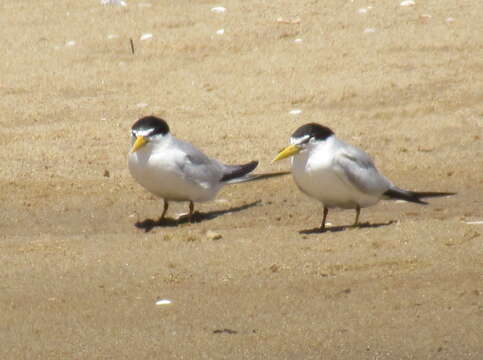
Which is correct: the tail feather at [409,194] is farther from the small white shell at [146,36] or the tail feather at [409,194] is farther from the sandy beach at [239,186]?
→ the small white shell at [146,36]

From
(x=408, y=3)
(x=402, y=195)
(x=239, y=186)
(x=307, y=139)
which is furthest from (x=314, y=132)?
(x=408, y=3)

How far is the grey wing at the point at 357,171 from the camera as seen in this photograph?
735 centimetres

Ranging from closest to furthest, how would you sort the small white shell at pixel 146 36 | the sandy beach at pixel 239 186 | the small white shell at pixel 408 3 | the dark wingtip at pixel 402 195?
the sandy beach at pixel 239 186 → the dark wingtip at pixel 402 195 → the small white shell at pixel 146 36 → the small white shell at pixel 408 3

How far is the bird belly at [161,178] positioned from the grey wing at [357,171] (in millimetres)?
1015

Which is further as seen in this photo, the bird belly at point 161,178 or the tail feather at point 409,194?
the bird belly at point 161,178

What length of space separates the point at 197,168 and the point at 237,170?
1.42 ft

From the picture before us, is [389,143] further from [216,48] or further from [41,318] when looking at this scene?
→ [41,318]

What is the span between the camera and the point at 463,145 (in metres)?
9.18

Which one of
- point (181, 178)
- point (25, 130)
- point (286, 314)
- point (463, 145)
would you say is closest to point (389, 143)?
point (463, 145)

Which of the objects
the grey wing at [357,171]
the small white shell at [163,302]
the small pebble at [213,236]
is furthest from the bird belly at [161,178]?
the small white shell at [163,302]

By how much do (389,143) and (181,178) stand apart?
1970 mm

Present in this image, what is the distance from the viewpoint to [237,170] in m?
8.36

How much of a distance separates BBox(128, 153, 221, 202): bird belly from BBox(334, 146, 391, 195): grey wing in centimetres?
101

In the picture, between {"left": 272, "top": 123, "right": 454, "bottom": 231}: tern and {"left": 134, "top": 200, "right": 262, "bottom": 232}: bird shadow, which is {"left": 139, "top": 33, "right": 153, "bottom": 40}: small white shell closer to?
{"left": 134, "top": 200, "right": 262, "bottom": 232}: bird shadow
